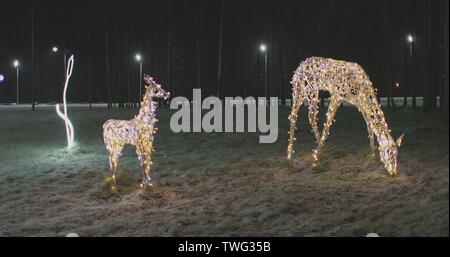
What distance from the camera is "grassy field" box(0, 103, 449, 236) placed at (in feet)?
27.7

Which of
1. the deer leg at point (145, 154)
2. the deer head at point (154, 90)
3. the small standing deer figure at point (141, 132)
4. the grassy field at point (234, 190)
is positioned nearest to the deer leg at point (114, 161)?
the small standing deer figure at point (141, 132)

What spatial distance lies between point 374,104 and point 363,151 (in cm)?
198

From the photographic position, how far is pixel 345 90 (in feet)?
40.1

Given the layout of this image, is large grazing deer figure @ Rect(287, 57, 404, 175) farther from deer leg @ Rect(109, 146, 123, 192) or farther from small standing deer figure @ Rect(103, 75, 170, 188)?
deer leg @ Rect(109, 146, 123, 192)

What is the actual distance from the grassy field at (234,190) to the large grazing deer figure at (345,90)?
588 mm

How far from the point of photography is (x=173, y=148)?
16688mm

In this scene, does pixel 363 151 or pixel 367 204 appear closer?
pixel 367 204

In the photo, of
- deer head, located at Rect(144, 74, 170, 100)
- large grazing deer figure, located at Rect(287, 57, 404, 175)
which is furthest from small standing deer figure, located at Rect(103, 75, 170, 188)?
large grazing deer figure, located at Rect(287, 57, 404, 175)

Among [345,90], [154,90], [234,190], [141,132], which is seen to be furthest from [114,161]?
[345,90]

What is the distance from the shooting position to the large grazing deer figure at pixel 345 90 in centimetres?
1144

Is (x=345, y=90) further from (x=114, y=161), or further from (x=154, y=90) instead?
(x=114, y=161)

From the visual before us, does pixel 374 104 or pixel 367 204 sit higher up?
pixel 374 104
